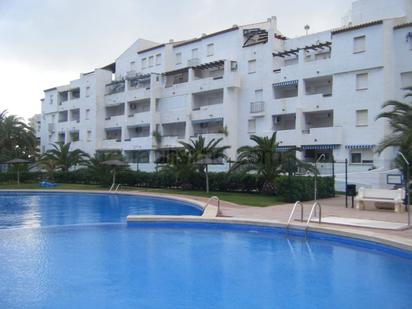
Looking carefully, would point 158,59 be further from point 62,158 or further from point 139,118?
point 62,158

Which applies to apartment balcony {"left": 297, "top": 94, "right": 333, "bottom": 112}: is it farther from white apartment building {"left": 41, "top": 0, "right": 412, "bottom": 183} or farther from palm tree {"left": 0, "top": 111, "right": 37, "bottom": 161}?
palm tree {"left": 0, "top": 111, "right": 37, "bottom": 161}

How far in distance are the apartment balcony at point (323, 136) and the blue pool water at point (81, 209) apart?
619 inches

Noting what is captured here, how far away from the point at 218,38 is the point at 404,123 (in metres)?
27.6

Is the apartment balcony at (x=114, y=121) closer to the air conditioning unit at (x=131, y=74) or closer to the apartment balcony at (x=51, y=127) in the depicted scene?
the air conditioning unit at (x=131, y=74)

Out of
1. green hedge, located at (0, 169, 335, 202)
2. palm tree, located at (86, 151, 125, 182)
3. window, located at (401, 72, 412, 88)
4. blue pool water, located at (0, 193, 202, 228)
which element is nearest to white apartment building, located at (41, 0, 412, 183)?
window, located at (401, 72, 412, 88)

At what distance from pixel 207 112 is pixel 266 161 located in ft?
67.5

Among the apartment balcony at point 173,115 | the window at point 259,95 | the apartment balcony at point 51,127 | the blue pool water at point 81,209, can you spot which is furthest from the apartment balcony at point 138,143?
the blue pool water at point 81,209

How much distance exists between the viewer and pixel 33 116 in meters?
93.2

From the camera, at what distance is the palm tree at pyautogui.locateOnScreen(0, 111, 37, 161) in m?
51.1

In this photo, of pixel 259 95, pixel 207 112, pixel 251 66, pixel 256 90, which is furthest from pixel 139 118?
pixel 259 95

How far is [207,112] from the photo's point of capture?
4488cm

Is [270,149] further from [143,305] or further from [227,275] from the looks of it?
[143,305]

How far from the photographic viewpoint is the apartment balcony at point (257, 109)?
40.9 m

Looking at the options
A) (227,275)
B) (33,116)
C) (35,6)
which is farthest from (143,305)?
(33,116)
